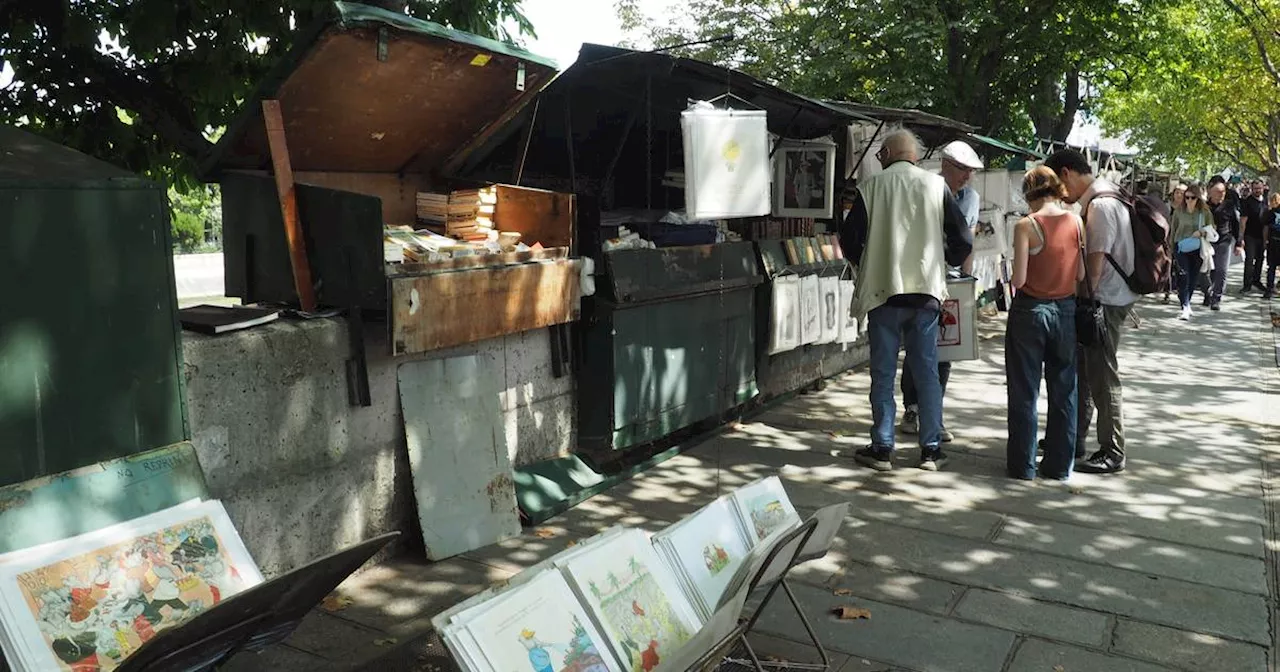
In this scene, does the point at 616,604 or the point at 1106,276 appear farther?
the point at 1106,276

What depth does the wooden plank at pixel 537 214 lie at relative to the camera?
575 cm

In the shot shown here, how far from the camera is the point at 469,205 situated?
5867 mm

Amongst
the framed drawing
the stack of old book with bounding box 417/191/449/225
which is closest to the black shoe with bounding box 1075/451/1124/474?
the framed drawing

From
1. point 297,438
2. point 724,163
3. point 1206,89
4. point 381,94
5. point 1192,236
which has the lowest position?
point 297,438

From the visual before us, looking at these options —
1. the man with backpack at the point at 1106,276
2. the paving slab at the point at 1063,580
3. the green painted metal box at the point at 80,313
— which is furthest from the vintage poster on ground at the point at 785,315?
the green painted metal box at the point at 80,313

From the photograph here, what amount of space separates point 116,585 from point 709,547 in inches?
71.3

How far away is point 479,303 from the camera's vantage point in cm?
504

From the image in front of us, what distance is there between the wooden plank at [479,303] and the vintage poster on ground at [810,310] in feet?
9.10

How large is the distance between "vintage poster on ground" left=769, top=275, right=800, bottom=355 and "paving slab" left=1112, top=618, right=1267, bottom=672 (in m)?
3.84

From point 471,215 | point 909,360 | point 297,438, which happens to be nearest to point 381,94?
point 471,215

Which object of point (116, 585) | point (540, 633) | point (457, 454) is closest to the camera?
point (540, 633)

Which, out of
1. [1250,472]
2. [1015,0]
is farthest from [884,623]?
[1015,0]

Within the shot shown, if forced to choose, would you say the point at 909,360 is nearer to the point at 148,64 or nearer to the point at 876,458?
the point at 876,458

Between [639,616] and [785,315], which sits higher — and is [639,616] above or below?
below
